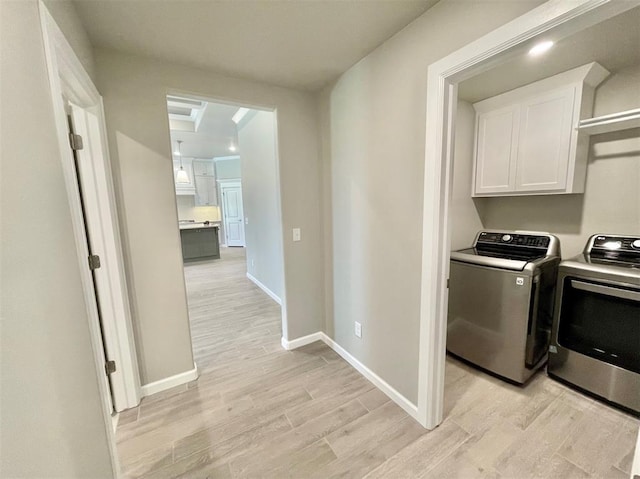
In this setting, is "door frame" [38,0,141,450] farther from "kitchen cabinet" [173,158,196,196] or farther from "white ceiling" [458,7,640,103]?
"kitchen cabinet" [173,158,196,196]

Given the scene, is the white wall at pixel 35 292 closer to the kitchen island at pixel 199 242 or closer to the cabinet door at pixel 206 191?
the kitchen island at pixel 199 242

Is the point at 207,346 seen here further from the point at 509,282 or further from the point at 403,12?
the point at 403,12

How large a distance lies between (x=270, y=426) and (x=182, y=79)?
8.20 feet

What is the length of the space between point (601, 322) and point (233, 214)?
332 inches

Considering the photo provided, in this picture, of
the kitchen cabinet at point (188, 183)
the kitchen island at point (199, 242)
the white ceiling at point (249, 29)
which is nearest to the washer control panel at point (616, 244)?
the white ceiling at point (249, 29)

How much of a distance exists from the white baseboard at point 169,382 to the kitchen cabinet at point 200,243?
4.60 m

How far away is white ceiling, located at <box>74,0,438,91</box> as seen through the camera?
136 cm

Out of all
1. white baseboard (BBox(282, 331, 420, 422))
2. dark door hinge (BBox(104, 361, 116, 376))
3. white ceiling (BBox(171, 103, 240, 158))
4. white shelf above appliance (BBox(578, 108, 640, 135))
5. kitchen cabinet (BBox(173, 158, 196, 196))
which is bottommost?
white baseboard (BBox(282, 331, 420, 422))

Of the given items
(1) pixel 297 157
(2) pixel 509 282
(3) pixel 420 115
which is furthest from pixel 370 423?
(1) pixel 297 157

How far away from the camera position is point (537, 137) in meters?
2.14

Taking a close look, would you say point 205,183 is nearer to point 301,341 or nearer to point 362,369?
point 301,341

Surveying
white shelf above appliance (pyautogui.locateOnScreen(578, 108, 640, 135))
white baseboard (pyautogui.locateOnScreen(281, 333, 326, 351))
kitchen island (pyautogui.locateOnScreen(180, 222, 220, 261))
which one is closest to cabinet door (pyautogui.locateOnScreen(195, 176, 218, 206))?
kitchen island (pyautogui.locateOnScreen(180, 222, 220, 261))

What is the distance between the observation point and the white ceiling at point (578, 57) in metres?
1.50

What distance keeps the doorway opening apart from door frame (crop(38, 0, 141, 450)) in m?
0.60
